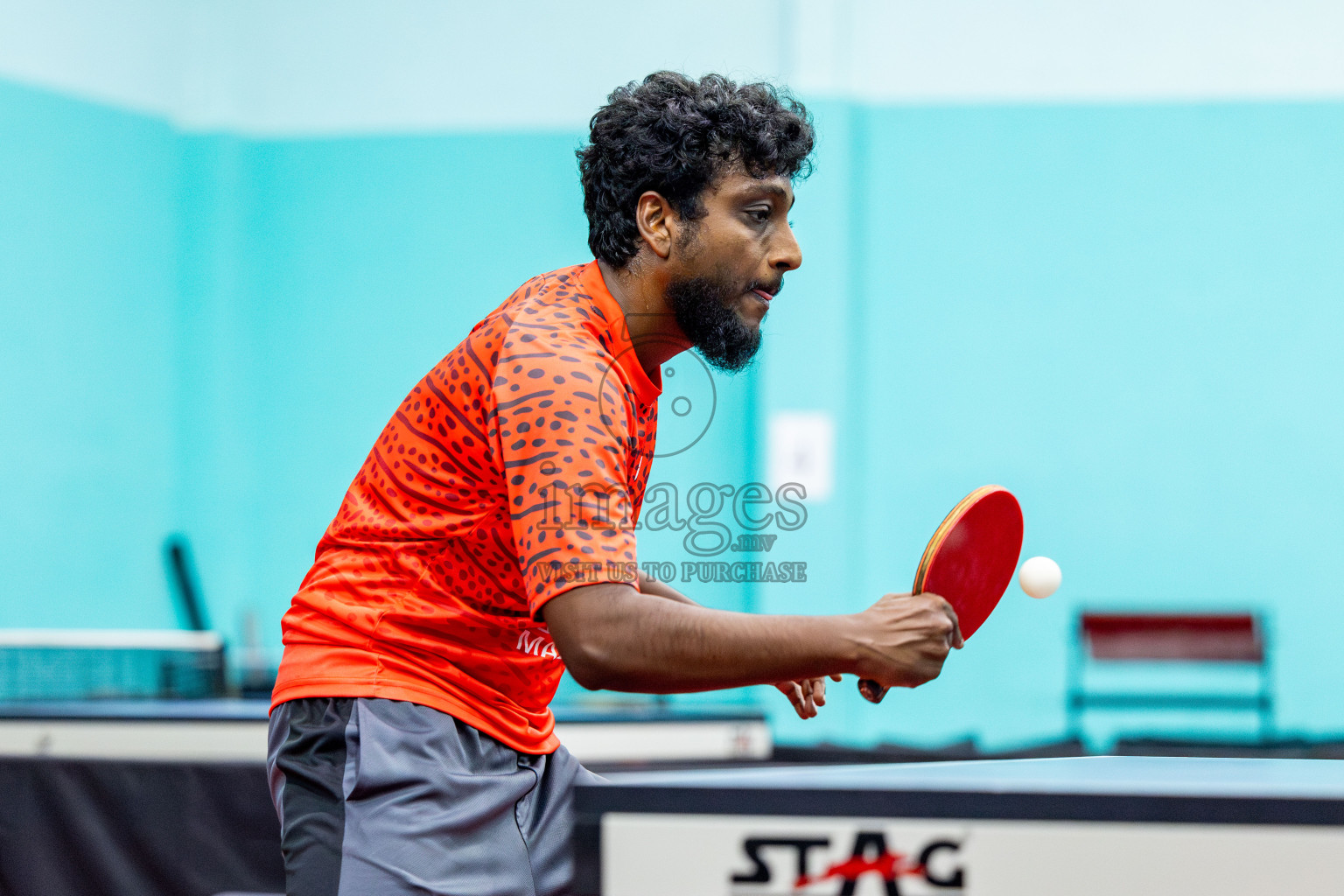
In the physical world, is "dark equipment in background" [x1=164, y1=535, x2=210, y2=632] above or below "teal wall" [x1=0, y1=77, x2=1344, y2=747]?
below

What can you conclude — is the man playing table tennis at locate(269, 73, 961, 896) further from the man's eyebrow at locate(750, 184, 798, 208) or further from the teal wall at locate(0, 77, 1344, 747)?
the teal wall at locate(0, 77, 1344, 747)

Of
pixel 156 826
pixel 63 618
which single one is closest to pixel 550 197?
pixel 63 618

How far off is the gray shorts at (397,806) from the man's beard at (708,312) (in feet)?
2.15

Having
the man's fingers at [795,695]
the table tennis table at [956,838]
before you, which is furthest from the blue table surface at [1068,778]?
the man's fingers at [795,695]

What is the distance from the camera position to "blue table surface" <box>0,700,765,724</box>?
130 inches

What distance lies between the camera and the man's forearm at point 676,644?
142 centimetres

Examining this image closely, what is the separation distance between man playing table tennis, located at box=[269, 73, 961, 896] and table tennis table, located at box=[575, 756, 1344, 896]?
0.49ft

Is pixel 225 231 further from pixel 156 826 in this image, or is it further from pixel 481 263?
pixel 156 826

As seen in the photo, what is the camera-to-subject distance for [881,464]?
598 centimetres

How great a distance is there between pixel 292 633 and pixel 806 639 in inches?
29.6

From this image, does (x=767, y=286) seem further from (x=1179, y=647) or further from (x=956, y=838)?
(x=1179, y=647)

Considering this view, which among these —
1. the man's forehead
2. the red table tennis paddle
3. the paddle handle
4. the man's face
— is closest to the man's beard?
the man's face

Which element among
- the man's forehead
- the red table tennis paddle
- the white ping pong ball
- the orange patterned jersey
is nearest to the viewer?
the orange patterned jersey

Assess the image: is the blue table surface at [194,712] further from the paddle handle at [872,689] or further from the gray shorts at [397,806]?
the paddle handle at [872,689]
